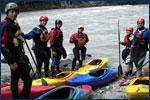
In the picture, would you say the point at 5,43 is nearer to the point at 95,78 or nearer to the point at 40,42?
the point at 40,42

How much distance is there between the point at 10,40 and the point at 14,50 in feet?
0.49

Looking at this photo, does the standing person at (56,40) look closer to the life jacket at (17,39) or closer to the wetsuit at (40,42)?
the wetsuit at (40,42)

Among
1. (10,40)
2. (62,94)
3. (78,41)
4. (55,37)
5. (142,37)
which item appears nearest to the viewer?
(10,40)

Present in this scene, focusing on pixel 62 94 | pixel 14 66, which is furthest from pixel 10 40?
pixel 62 94

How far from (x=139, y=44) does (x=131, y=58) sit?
43cm

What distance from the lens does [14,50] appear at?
10.0 ft

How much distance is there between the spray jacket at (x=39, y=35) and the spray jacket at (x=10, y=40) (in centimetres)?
149

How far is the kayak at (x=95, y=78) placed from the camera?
4586mm

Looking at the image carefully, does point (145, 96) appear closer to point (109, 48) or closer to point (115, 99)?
A: point (115, 99)

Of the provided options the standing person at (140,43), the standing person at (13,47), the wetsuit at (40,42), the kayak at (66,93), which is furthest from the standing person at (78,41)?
the standing person at (13,47)

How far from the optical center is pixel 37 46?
15.9 feet

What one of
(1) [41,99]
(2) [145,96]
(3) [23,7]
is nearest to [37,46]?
(1) [41,99]

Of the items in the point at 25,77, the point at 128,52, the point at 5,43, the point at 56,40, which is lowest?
the point at 128,52

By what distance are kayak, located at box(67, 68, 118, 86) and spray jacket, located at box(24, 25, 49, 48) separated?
997 mm
